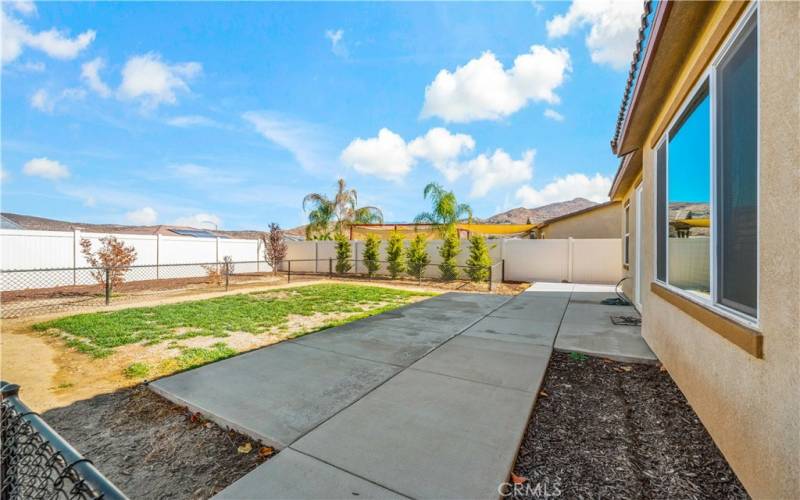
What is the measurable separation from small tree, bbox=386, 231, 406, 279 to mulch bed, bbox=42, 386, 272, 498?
38.2 ft

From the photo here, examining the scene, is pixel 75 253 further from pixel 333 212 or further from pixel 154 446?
pixel 154 446

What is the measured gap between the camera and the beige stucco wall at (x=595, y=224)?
1320 cm

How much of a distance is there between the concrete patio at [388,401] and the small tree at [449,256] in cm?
778

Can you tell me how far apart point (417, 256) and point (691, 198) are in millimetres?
11060

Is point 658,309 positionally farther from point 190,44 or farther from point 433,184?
point 433,184

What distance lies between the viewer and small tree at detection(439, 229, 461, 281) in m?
13.1

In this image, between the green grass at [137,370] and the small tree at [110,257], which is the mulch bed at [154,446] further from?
the small tree at [110,257]

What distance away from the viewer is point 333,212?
18641mm

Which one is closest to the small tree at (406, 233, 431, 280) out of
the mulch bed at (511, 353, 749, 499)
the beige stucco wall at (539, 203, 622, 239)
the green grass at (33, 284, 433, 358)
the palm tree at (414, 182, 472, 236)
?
the palm tree at (414, 182, 472, 236)

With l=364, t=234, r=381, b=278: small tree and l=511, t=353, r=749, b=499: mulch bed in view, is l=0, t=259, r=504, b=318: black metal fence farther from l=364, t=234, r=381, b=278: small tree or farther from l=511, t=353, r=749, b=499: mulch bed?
l=511, t=353, r=749, b=499: mulch bed

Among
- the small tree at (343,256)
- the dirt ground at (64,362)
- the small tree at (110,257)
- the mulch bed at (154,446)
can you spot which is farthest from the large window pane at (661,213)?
the small tree at (343,256)

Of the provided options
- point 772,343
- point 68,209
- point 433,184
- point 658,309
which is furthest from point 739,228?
point 68,209

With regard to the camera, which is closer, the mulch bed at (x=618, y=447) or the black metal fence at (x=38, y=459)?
the black metal fence at (x=38, y=459)

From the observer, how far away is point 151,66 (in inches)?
291
